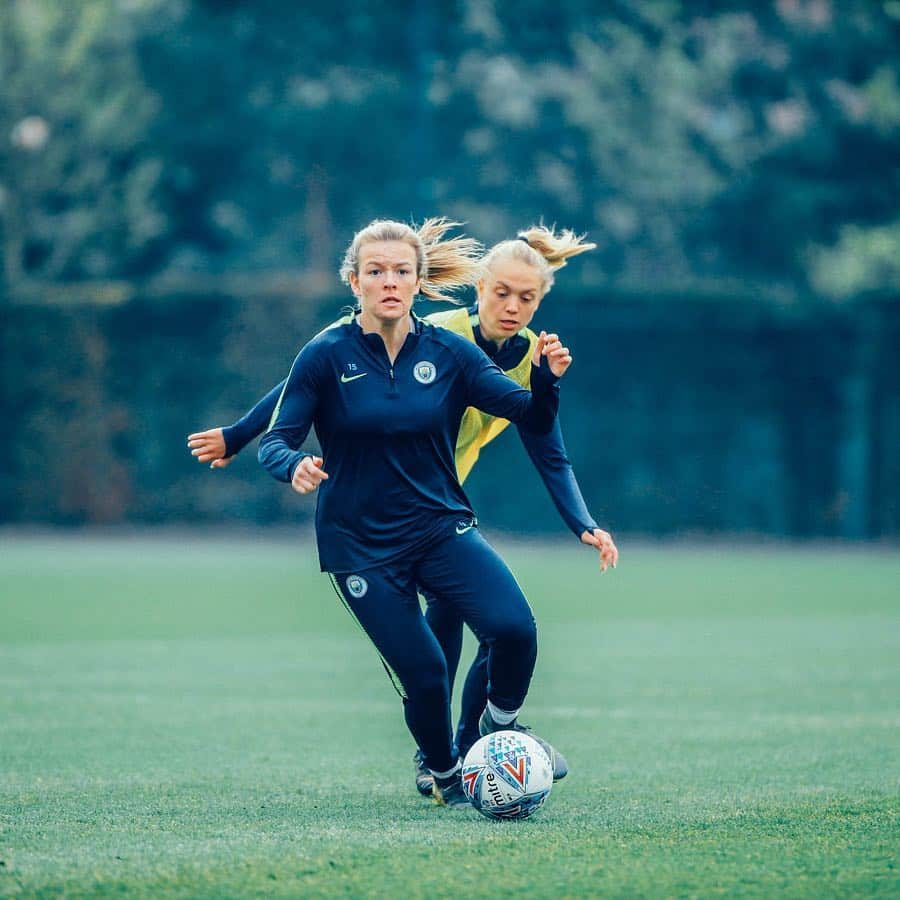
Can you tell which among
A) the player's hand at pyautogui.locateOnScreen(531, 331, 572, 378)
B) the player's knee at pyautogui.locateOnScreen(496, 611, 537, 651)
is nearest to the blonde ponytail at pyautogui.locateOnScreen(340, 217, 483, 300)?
the player's hand at pyautogui.locateOnScreen(531, 331, 572, 378)

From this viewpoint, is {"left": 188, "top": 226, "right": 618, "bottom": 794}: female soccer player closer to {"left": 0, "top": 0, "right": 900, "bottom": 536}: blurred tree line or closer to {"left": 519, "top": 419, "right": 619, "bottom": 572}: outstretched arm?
{"left": 519, "top": 419, "right": 619, "bottom": 572}: outstretched arm

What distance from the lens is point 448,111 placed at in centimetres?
3547

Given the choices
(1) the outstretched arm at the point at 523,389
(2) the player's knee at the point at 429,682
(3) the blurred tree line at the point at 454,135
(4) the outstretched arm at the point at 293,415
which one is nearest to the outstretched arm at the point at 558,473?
(1) the outstretched arm at the point at 523,389

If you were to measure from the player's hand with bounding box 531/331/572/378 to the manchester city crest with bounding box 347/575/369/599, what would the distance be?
3.13 ft

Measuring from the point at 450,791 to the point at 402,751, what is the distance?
5.09ft

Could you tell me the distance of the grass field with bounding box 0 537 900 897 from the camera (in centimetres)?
518

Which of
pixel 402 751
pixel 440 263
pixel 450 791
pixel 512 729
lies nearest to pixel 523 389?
pixel 440 263

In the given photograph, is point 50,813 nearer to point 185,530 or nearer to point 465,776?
point 465,776

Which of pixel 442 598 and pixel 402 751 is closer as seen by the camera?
pixel 442 598

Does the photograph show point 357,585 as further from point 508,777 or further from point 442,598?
point 508,777

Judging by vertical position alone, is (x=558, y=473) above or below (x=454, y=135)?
below

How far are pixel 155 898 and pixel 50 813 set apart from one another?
1567 mm

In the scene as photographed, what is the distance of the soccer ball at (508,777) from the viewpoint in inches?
243

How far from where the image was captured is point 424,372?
6297 mm
